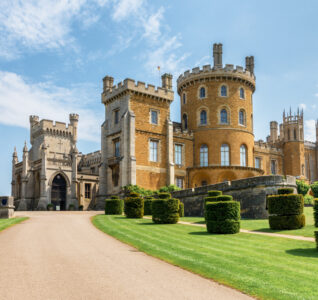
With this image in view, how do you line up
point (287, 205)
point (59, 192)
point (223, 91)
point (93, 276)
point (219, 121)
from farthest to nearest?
1. point (59, 192)
2. point (223, 91)
3. point (219, 121)
4. point (287, 205)
5. point (93, 276)

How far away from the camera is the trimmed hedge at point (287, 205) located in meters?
17.8

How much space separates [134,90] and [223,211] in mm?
24452

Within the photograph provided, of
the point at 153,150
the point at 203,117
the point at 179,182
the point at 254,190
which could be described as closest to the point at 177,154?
the point at 179,182

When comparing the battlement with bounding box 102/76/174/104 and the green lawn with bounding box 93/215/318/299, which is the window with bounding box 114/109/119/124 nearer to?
the battlement with bounding box 102/76/174/104

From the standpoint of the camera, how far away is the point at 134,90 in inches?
1547

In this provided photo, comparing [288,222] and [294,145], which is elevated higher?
[294,145]

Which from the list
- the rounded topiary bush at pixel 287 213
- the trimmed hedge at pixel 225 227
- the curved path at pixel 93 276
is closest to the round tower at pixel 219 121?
the rounded topiary bush at pixel 287 213

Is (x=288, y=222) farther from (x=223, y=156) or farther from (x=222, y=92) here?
(x=222, y=92)

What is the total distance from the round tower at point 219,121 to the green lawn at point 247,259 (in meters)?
26.6

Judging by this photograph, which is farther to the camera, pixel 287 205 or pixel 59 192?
pixel 59 192

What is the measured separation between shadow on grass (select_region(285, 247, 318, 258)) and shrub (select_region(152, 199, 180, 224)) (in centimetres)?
984

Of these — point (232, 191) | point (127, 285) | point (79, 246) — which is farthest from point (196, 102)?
point (127, 285)

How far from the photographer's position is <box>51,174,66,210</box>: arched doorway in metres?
47.0

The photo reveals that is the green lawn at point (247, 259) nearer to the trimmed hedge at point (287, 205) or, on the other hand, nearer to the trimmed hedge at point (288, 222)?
the trimmed hedge at point (288, 222)
